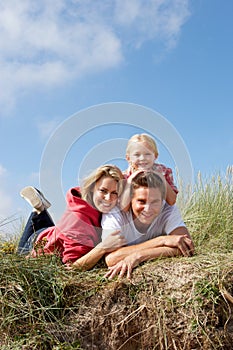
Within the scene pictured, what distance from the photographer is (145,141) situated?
4.00 meters

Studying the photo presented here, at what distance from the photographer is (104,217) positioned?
3.78 metres

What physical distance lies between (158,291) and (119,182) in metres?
0.91

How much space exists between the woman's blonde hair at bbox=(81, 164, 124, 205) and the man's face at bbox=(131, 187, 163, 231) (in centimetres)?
15

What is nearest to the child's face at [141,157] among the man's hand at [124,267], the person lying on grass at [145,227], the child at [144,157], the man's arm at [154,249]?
the child at [144,157]

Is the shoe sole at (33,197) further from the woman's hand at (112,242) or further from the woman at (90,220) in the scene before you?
the woman's hand at (112,242)

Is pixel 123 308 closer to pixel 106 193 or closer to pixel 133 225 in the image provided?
pixel 133 225

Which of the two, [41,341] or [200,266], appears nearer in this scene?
[41,341]

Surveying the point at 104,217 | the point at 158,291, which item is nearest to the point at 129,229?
the point at 104,217

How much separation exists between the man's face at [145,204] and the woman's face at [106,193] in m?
0.16

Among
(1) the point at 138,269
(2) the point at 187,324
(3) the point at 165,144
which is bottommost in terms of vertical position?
(2) the point at 187,324

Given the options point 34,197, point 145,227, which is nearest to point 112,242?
point 145,227

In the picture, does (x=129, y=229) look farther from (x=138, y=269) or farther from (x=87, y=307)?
(x=87, y=307)

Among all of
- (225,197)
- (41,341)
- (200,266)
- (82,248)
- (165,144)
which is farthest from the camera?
(225,197)

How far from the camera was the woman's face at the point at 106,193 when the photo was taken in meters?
3.74
